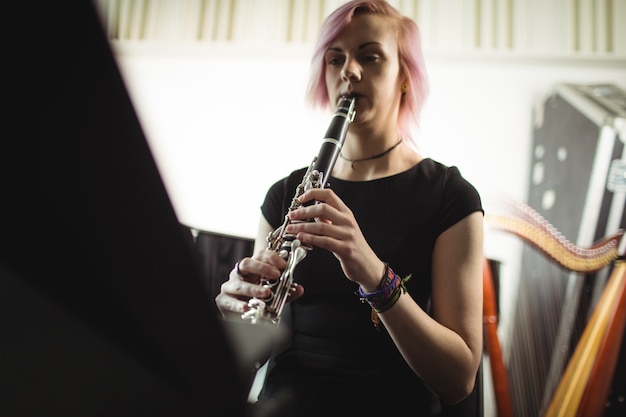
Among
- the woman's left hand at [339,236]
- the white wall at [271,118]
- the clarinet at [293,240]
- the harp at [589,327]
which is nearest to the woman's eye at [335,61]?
the clarinet at [293,240]

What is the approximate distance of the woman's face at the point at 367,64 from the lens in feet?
3.13

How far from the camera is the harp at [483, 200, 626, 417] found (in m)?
Answer: 1.16

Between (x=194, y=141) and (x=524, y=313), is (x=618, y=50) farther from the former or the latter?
(x=194, y=141)

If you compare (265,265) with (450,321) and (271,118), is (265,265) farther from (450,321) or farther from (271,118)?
(271,118)

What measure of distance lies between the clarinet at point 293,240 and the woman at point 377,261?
0.08ft

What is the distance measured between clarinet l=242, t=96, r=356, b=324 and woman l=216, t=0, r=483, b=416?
2 cm

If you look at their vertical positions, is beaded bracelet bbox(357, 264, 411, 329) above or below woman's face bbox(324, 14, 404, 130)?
below

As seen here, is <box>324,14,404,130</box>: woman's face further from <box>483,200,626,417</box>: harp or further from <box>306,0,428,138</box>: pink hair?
<box>483,200,626,417</box>: harp

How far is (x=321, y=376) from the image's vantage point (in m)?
0.80

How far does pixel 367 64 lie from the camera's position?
97 centimetres

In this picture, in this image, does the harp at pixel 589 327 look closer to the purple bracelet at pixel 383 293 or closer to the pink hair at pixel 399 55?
the pink hair at pixel 399 55

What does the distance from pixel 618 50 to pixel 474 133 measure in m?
0.91

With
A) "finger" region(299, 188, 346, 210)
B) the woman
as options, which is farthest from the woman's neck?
"finger" region(299, 188, 346, 210)

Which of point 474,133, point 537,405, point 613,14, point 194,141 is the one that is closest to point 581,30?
point 613,14
